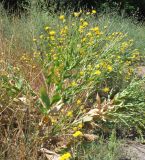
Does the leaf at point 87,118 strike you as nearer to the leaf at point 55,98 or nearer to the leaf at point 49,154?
the leaf at point 55,98

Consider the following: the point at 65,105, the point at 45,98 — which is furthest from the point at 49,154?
the point at 65,105

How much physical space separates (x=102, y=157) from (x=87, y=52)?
1.18m

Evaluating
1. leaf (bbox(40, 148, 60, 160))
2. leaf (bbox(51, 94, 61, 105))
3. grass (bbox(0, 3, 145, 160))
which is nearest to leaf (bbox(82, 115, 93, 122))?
grass (bbox(0, 3, 145, 160))

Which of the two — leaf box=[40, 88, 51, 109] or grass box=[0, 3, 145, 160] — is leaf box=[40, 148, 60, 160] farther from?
leaf box=[40, 88, 51, 109]

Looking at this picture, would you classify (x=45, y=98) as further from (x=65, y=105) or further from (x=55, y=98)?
(x=65, y=105)

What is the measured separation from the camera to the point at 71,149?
3.02 metres

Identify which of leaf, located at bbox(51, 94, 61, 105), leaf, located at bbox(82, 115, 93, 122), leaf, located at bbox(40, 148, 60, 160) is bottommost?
leaf, located at bbox(40, 148, 60, 160)

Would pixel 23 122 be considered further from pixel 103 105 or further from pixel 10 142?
pixel 103 105

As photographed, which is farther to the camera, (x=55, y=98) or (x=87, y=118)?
(x=87, y=118)

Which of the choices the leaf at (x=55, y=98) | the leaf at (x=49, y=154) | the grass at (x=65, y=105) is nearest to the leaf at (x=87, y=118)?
the grass at (x=65, y=105)

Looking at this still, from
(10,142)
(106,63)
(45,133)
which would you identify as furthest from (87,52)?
(10,142)

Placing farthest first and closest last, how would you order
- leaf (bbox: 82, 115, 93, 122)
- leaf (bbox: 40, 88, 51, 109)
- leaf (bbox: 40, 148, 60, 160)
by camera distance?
1. leaf (bbox: 82, 115, 93, 122)
2. leaf (bbox: 40, 88, 51, 109)
3. leaf (bbox: 40, 148, 60, 160)

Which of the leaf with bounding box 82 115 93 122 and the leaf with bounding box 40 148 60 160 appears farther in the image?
the leaf with bounding box 82 115 93 122

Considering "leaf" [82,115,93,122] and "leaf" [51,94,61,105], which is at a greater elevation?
"leaf" [51,94,61,105]
